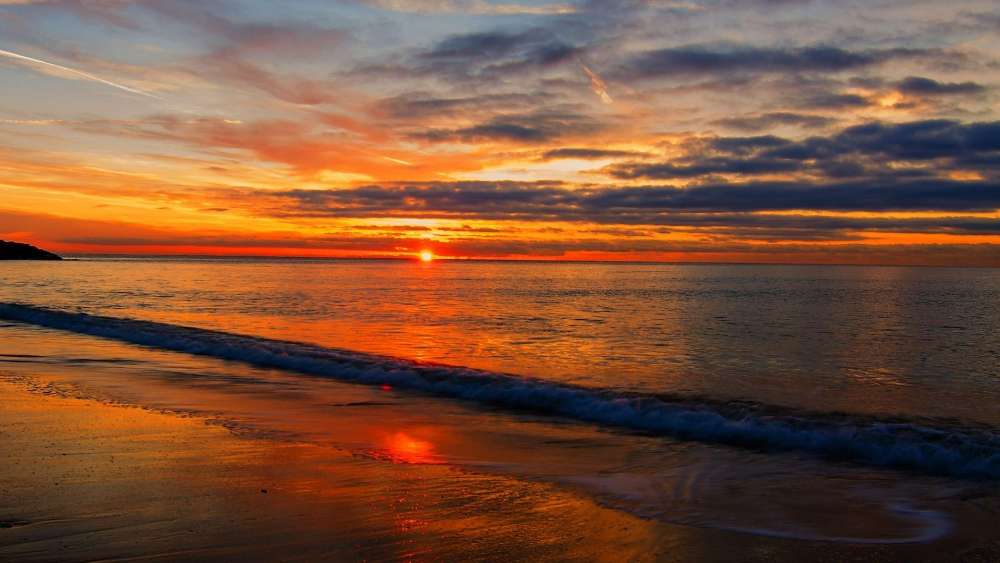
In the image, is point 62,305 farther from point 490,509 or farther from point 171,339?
point 490,509

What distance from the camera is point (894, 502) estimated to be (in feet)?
26.9

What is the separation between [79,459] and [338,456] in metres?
3.11

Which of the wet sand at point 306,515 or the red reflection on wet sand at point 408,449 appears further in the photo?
the red reflection on wet sand at point 408,449

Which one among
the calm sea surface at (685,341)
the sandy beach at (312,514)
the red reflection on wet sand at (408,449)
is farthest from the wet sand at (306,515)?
the calm sea surface at (685,341)

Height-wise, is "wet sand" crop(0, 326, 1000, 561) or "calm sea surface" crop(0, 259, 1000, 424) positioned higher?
"calm sea surface" crop(0, 259, 1000, 424)

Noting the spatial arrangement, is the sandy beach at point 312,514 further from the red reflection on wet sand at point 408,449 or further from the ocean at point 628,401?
the ocean at point 628,401

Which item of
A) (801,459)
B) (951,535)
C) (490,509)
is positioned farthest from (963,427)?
(490,509)

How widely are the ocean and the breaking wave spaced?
5 cm

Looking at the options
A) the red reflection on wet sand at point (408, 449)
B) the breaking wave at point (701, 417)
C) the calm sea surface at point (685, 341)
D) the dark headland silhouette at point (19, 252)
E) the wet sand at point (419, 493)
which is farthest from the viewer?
the dark headland silhouette at point (19, 252)

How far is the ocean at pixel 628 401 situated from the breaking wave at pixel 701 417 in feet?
0.18

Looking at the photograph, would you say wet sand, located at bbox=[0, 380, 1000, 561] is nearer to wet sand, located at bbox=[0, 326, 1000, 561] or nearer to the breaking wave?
wet sand, located at bbox=[0, 326, 1000, 561]

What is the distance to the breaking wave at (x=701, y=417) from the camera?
10.6 meters

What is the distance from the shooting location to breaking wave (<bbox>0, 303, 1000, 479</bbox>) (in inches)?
417

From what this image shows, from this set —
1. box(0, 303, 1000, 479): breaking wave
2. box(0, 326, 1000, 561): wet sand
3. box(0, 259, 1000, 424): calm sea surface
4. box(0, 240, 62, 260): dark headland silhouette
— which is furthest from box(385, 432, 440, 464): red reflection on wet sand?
box(0, 240, 62, 260): dark headland silhouette
